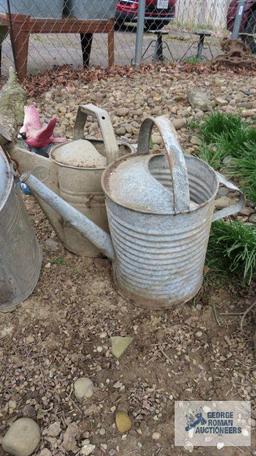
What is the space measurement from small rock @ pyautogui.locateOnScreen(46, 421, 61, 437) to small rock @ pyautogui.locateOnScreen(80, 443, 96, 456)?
0.10 metres

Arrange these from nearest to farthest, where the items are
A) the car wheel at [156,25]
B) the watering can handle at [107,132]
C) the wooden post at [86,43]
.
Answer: the watering can handle at [107,132] → the wooden post at [86,43] → the car wheel at [156,25]

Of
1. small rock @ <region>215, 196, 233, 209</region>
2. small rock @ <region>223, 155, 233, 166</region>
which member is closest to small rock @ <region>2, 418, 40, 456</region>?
small rock @ <region>215, 196, 233, 209</region>

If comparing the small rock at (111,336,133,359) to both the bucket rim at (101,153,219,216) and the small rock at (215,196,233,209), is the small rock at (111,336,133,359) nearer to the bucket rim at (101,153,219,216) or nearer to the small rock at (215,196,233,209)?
the bucket rim at (101,153,219,216)

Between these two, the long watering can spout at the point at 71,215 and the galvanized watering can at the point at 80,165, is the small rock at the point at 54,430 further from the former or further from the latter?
the galvanized watering can at the point at 80,165

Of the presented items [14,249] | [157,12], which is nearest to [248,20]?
[157,12]

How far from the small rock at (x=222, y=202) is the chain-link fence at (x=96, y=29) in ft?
7.82

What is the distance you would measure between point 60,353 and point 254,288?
0.90 meters

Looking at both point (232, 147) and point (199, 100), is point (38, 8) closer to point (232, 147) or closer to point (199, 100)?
point (199, 100)

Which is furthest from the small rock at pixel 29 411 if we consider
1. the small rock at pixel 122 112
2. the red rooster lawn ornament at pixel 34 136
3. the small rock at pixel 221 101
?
the small rock at pixel 221 101

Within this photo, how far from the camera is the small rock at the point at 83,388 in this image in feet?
4.51

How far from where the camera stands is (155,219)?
129cm

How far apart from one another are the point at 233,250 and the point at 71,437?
1.02 meters

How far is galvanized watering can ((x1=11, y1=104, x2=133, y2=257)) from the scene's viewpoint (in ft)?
4.94

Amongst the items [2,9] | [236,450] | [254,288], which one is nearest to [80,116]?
A: [254,288]
